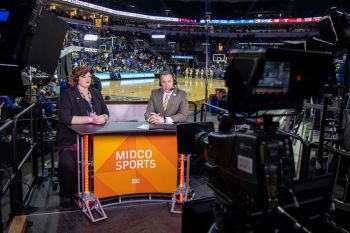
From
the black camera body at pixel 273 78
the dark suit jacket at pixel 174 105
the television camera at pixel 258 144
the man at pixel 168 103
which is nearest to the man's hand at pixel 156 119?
the man at pixel 168 103

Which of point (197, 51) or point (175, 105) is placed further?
point (197, 51)

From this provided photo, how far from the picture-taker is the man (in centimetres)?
343

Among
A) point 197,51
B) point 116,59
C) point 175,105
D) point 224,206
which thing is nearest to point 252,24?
point 197,51

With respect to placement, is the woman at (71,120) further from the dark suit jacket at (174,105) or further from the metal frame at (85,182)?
the dark suit jacket at (174,105)

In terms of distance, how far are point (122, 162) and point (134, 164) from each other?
0.12 meters

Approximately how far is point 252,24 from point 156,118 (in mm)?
34376

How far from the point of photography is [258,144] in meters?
0.99

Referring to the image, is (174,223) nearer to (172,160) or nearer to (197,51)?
(172,160)

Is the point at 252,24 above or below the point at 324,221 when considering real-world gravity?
above

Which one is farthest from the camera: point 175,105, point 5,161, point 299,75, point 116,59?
point 116,59

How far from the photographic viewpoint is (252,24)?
35.2 meters

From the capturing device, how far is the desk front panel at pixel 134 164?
10.2ft

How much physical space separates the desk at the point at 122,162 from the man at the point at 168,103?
0.27 m

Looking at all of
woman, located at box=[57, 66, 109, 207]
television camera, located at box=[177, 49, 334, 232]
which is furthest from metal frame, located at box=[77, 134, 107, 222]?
television camera, located at box=[177, 49, 334, 232]
